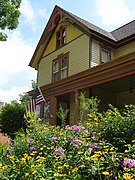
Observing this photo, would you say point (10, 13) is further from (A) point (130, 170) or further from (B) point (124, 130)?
(A) point (130, 170)

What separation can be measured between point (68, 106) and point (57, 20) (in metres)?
6.20

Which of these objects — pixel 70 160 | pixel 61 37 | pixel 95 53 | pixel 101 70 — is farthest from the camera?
pixel 61 37

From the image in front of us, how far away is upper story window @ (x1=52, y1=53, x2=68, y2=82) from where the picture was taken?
15.6 m

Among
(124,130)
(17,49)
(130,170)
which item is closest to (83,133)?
(124,130)

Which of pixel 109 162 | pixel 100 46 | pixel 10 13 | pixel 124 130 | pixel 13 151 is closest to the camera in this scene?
pixel 109 162

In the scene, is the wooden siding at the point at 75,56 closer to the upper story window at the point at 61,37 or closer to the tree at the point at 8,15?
the upper story window at the point at 61,37

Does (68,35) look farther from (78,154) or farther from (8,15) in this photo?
(78,154)

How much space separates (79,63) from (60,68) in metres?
1.87

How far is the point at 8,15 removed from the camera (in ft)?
56.0

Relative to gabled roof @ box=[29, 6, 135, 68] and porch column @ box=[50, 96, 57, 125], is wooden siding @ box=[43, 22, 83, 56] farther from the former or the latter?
porch column @ box=[50, 96, 57, 125]

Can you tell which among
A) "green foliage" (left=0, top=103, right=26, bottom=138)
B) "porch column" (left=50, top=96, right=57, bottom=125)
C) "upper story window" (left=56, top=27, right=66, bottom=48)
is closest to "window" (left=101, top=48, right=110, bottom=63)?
"upper story window" (left=56, top=27, right=66, bottom=48)

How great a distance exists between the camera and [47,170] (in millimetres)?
3520

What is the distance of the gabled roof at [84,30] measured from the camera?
14.0 meters

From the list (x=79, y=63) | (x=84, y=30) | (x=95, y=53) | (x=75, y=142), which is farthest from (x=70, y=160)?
(x=84, y=30)
